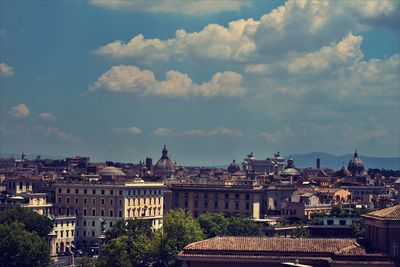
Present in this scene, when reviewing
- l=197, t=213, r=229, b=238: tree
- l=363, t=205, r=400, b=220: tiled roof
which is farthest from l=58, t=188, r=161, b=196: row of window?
l=363, t=205, r=400, b=220: tiled roof

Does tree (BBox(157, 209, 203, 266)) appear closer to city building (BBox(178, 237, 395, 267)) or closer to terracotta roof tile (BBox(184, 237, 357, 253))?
terracotta roof tile (BBox(184, 237, 357, 253))

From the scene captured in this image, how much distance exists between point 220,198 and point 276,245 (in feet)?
243

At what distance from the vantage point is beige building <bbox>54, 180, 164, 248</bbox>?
130 metres

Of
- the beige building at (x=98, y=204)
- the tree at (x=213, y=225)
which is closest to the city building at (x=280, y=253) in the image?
the tree at (x=213, y=225)

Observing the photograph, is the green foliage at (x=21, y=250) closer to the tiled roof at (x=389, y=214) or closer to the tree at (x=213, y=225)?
the tree at (x=213, y=225)

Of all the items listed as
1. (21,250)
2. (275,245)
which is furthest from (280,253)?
(21,250)

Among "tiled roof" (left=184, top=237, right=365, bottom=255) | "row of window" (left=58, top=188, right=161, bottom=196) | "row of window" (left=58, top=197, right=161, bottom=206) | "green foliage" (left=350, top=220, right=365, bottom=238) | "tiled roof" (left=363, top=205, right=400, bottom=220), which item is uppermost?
"row of window" (left=58, top=188, right=161, bottom=196)

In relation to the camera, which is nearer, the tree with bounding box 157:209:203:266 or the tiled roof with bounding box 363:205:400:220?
the tiled roof with bounding box 363:205:400:220

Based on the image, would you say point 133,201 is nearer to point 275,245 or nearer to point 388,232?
point 275,245

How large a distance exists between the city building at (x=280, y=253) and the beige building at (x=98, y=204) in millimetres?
59979

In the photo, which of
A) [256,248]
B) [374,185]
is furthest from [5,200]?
[374,185]

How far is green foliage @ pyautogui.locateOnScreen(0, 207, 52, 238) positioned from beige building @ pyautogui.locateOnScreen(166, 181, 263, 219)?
3027 cm

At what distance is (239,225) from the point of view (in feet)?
378

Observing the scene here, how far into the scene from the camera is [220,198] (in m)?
142
